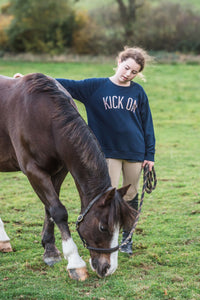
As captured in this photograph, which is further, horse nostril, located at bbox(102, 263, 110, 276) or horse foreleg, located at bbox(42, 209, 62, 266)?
horse foreleg, located at bbox(42, 209, 62, 266)

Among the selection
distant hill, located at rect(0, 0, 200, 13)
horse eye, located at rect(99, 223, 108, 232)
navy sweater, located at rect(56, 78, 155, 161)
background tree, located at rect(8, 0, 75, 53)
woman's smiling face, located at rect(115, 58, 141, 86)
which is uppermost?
woman's smiling face, located at rect(115, 58, 141, 86)

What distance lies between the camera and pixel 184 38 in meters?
25.0

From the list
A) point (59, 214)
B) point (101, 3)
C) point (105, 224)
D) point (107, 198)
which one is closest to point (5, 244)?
point (59, 214)

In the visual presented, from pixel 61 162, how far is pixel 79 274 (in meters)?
1.00

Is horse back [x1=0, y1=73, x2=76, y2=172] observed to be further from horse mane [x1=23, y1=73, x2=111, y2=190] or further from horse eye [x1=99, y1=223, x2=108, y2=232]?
horse eye [x1=99, y1=223, x2=108, y2=232]

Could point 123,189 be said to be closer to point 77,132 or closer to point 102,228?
point 102,228

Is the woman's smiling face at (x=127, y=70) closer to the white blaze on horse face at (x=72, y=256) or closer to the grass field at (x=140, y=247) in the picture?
→ the grass field at (x=140, y=247)

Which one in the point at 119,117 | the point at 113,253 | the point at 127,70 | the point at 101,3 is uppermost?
the point at 127,70

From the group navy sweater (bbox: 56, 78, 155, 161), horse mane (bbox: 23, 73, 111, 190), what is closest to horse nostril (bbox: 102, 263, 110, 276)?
horse mane (bbox: 23, 73, 111, 190)

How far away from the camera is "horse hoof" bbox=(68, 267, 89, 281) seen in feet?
11.3

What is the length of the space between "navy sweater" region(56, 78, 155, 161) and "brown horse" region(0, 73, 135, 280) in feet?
1.35

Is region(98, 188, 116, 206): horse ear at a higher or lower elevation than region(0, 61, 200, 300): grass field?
higher

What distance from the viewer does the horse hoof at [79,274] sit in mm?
3449

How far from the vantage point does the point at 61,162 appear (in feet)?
12.1
